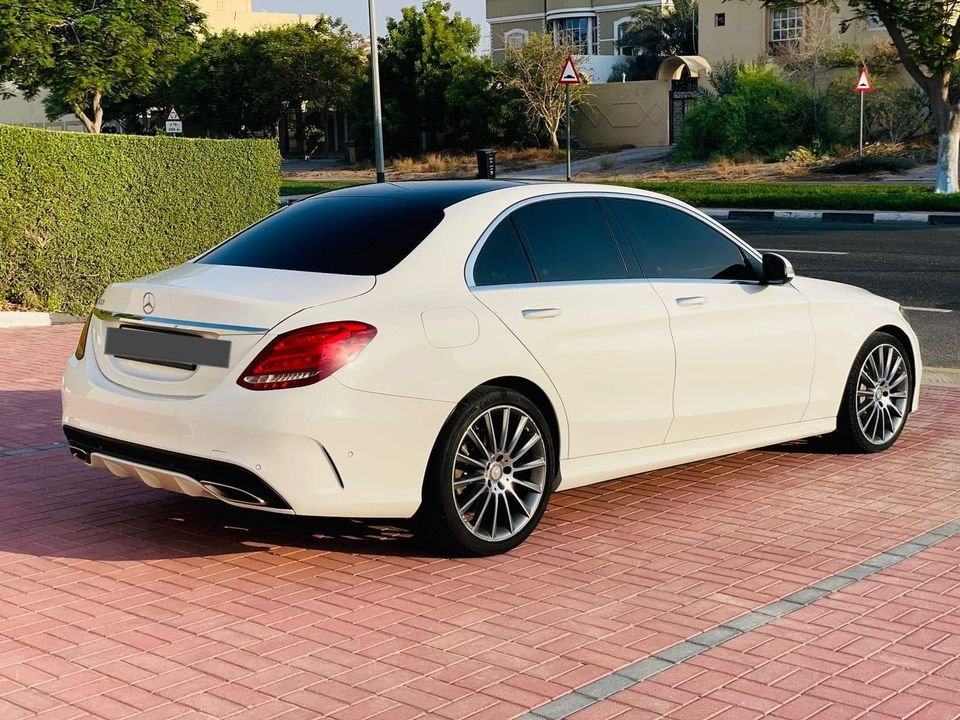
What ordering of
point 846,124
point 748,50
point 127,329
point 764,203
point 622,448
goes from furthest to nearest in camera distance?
1. point 748,50
2. point 846,124
3. point 764,203
4. point 622,448
5. point 127,329

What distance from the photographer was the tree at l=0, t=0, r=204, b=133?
36500mm

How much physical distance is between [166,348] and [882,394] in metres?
4.28

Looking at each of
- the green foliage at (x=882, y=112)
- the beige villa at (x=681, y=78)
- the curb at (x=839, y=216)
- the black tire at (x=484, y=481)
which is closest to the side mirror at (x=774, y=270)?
the black tire at (x=484, y=481)

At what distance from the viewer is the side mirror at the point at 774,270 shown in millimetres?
7109

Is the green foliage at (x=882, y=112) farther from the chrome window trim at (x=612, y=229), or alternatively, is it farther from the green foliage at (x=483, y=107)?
the chrome window trim at (x=612, y=229)

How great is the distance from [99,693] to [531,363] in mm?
2351

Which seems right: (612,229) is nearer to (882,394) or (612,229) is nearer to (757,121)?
(882,394)

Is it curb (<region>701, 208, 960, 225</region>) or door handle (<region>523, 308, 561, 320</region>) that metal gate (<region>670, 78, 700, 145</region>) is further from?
door handle (<region>523, 308, 561, 320</region>)

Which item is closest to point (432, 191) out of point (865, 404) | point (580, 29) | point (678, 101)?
point (865, 404)

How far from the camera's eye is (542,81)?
163 ft

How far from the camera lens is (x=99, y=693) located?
437 cm

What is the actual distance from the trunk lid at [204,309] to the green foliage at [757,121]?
115 feet

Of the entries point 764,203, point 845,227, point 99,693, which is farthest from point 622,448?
point 764,203

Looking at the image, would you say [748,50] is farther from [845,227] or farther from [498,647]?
[498,647]
